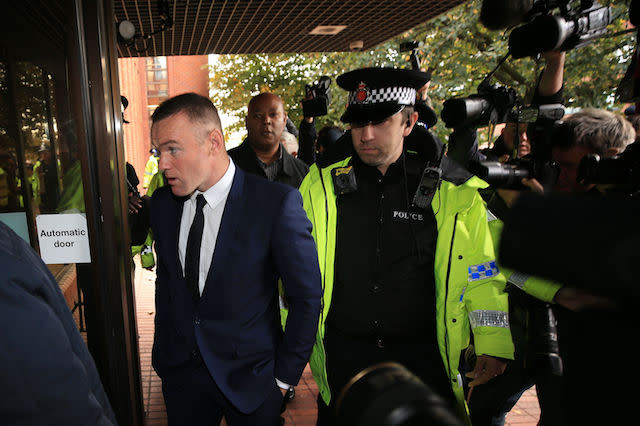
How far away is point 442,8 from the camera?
16.0ft

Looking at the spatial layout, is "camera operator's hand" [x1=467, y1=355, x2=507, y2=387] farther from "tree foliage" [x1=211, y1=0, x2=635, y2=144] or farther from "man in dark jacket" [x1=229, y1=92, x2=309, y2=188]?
"tree foliage" [x1=211, y1=0, x2=635, y2=144]

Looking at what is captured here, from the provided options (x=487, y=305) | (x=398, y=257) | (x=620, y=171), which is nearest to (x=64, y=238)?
(x=398, y=257)

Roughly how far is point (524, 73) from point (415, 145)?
8975 millimetres

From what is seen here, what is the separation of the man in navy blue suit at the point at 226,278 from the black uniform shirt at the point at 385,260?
0.25 metres

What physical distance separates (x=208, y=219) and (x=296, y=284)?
1.62ft

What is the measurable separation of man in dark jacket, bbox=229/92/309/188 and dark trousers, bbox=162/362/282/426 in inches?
82.5

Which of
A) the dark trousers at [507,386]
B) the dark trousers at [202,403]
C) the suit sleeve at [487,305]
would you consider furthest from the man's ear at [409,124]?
the dark trousers at [202,403]

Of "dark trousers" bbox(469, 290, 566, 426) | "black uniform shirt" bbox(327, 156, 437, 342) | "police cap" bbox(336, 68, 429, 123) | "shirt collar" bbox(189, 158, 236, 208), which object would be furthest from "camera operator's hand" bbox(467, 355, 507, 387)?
"shirt collar" bbox(189, 158, 236, 208)

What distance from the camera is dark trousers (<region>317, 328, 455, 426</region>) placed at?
206 cm

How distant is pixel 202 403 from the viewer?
78.8 inches

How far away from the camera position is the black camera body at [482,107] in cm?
202

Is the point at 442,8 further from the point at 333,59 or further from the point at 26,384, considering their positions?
the point at 333,59

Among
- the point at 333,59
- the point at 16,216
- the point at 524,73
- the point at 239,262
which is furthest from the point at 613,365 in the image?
the point at 333,59

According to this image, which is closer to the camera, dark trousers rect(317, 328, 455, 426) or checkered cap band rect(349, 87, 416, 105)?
dark trousers rect(317, 328, 455, 426)
